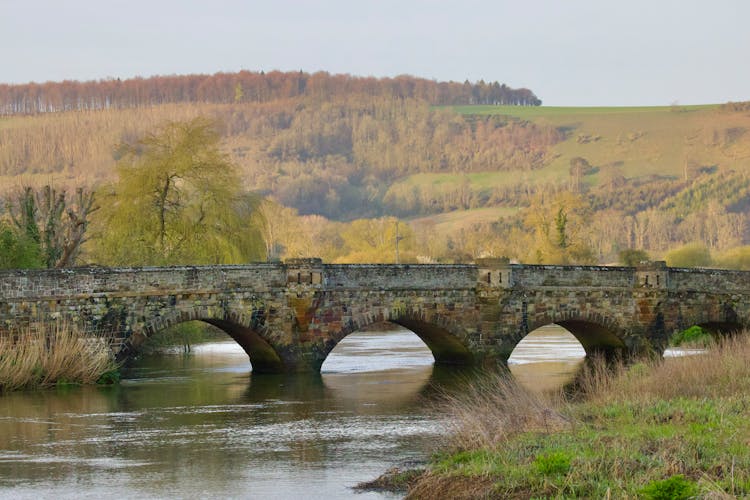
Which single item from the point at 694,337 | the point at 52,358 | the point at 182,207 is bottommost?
the point at 694,337

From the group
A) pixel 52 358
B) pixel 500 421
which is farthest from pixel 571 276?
pixel 500 421

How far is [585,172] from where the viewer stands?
186625mm

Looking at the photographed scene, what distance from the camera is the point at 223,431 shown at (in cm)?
2673

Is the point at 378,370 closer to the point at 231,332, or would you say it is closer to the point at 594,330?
the point at 231,332

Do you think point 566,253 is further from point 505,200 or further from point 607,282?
point 505,200

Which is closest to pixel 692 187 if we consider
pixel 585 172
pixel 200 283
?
pixel 585 172

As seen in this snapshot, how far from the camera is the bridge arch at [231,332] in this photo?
116 ft

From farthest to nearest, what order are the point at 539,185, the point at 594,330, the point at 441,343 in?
the point at 539,185 < the point at 594,330 < the point at 441,343

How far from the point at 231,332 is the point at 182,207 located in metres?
15.4

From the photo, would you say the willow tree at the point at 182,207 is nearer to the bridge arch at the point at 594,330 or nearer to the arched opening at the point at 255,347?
the arched opening at the point at 255,347

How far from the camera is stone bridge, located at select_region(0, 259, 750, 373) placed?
113 feet

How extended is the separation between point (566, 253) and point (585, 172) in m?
95.0

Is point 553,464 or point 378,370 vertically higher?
point 553,464

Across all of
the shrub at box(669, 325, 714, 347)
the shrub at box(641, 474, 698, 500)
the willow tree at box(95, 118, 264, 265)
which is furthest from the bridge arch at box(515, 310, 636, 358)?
the shrub at box(641, 474, 698, 500)
